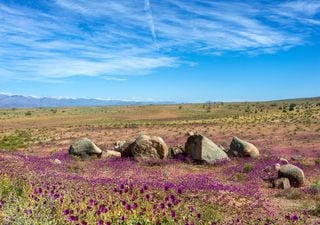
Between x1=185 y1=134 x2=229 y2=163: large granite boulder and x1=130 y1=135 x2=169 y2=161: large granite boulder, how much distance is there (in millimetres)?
1857

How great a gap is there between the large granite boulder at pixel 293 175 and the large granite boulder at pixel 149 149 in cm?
897

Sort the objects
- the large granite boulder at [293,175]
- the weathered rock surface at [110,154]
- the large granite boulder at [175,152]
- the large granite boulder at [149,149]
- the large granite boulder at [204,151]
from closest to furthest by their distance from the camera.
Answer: the large granite boulder at [293,175] < the large granite boulder at [204,151] < the large granite boulder at [149,149] < the large granite boulder at [175,152] < the weathered rock surface at [110,154]

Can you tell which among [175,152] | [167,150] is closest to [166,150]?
[167,150]

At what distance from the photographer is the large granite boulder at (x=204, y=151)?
81.9 feet

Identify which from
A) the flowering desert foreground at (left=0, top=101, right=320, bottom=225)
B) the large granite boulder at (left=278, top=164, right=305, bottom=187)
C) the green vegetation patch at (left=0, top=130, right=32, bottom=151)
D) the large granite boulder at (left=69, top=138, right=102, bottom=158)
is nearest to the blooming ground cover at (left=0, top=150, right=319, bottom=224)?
the flowering desert foreground at (left=0, top=101, right=320, bottom=225)

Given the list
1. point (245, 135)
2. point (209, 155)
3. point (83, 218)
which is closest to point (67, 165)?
point (209, 155)

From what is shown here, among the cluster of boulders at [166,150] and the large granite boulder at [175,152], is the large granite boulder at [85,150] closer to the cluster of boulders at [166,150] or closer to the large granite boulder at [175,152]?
the cluster of boulders at [166,150]

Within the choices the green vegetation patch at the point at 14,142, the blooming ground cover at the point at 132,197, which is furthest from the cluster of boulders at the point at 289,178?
the green vegetation patch at the point at 14,142

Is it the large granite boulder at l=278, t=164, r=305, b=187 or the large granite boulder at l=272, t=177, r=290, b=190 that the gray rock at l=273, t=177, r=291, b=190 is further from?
the large granite boulder at l=278, t=164, r=305, b=187

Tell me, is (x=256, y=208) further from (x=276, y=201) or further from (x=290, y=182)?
(x=290, y=182)

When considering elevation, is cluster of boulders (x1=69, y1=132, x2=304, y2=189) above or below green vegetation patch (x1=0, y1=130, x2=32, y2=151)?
above

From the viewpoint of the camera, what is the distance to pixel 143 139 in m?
26.4

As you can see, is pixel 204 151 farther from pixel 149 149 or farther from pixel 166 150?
pixel 149 149

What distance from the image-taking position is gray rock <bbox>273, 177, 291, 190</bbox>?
59.5 ft
